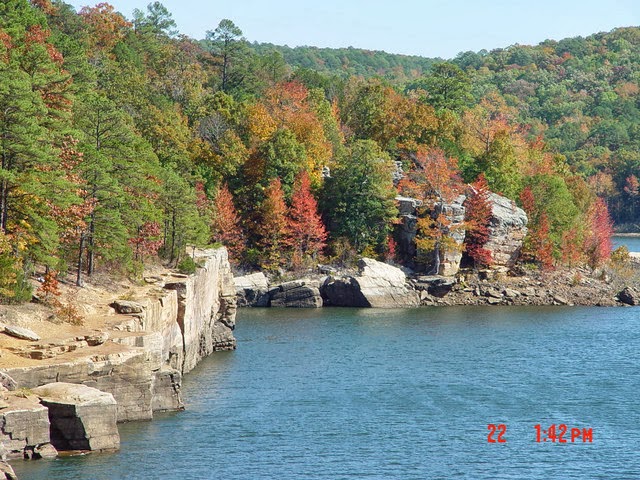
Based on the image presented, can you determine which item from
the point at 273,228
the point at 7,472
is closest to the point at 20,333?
the point at 7,472

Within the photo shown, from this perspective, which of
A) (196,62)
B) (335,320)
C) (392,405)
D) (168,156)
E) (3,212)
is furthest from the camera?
(196,62)

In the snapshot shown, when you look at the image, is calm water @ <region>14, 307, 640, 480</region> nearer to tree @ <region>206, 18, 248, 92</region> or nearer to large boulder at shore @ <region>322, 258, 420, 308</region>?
large boulder at shore @ <region>322, 258, 420, 308</region>

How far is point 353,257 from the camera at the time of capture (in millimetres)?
106812

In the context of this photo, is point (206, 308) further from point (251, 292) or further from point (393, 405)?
point (251, 292)

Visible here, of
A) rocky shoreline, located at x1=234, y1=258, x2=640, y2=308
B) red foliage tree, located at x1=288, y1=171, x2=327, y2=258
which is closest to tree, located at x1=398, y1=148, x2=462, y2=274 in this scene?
rocky shoreline, located at x1=234, y1=258, x2=640, y2=308

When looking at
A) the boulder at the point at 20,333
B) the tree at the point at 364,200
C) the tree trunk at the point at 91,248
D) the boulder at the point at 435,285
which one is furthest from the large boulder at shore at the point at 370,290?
the boulder at the point at 20,333

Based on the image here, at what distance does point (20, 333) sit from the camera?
4988 centimetres

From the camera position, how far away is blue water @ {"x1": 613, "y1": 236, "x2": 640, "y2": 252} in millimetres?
167000

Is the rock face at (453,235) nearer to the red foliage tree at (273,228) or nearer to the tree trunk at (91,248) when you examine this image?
the red foliage tree at (273,228)

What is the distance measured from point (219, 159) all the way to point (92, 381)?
63.8m

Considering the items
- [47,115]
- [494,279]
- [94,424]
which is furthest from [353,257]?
[94,424]

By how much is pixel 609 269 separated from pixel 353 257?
26.3 metres

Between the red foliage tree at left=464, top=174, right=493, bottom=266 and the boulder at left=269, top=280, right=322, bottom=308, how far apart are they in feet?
54.3

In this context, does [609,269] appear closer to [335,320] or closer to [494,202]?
[494,202]
